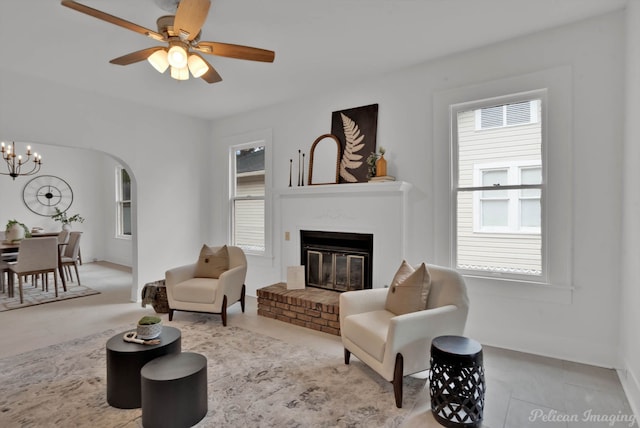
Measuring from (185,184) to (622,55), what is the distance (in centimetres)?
531

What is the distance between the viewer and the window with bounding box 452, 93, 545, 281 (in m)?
3.04

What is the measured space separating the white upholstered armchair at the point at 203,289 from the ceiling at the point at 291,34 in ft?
7.31

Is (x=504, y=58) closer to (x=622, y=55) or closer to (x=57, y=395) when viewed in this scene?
(x=622, y=55)

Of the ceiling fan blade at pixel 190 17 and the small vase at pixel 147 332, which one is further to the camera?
A: the small vase at pixel 147 332

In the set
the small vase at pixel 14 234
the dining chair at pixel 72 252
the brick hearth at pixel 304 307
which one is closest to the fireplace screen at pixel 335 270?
the brick hearth at pixel 304 307

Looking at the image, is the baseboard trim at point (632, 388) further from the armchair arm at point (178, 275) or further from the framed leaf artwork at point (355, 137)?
the armchair arm at point (178, 275)

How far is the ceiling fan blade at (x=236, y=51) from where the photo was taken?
2.39 meters

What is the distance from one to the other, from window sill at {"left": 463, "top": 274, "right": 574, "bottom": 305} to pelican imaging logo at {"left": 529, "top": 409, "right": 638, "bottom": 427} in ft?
3.08

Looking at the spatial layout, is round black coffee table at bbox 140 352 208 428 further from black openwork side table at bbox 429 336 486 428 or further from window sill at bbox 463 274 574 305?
window sill at bbox 463 274 574 305

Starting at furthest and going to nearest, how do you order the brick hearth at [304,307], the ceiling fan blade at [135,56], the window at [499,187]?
the brick hearth at [304,307] < the window at [499,187] < the ceiling fan blade at [135,56]

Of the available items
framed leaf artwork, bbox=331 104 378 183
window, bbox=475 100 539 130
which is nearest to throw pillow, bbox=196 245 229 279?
framed leaf artwork, bbox=331 104 378 183

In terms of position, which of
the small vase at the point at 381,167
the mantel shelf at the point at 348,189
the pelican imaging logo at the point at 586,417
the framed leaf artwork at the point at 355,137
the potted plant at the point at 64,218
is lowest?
the pelican imaging logo at the point at 586,417

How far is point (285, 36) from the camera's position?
9.80ft

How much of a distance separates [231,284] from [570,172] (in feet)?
11.3
